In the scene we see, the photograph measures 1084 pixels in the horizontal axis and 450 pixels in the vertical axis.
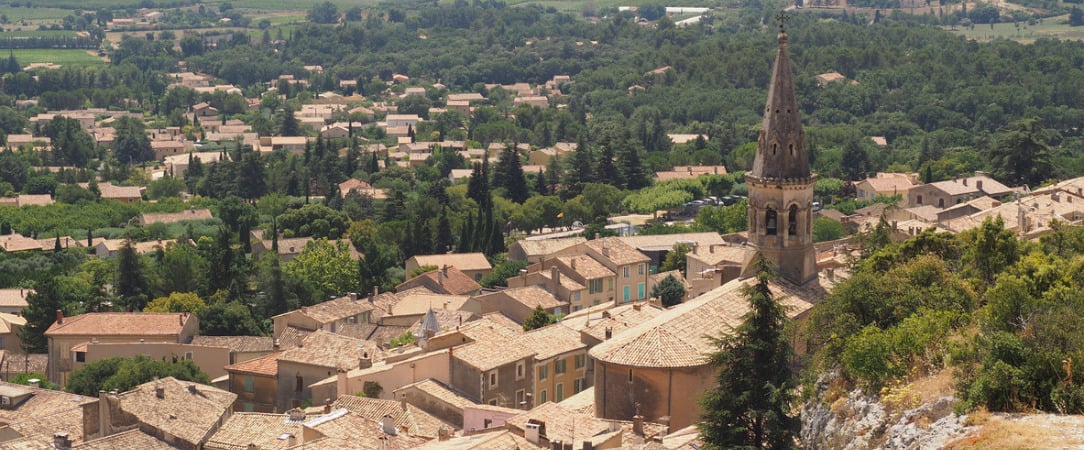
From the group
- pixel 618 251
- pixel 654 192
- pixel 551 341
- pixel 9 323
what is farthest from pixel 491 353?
pixel 654 192

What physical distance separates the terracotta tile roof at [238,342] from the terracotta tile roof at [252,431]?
14.1 m

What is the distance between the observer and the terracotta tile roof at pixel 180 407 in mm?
49375

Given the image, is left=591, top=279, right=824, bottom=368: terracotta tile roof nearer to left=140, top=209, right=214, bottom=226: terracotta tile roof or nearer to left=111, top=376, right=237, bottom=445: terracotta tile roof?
left=111, top=376, right=237, bottom=445: terracotta tile roof

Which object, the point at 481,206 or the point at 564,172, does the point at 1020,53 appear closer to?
the point at 564,172

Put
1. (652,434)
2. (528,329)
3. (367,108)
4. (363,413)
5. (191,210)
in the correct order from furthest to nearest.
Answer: (367,108), (191,210), (528,329), (363,413), (652,434)

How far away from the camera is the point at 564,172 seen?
121 m

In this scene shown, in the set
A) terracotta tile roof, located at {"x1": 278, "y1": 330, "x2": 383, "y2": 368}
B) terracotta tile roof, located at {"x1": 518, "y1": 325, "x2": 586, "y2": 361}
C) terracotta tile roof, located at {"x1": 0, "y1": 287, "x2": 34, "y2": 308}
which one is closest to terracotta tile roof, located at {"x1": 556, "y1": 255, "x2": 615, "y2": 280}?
terracotta tile roof, located at {"x1": 278, "y1": 330, "x2": 383, "y2": 368}

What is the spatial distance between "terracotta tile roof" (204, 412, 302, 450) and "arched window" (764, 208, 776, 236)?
43.6 ft

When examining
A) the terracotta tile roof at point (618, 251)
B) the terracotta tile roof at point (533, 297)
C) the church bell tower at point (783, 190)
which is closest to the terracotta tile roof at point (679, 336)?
the church bell tower at point (783, 190)

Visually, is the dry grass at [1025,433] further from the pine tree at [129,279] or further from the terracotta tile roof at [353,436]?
the pine tree at [129,279]

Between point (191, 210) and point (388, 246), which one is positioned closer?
point (388, 246)

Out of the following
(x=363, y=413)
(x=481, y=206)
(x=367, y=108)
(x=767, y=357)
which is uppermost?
(x=767, y=357)

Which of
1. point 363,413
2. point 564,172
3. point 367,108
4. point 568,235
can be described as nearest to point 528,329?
point 363,413

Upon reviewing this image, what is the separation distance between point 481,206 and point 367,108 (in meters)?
96.9
